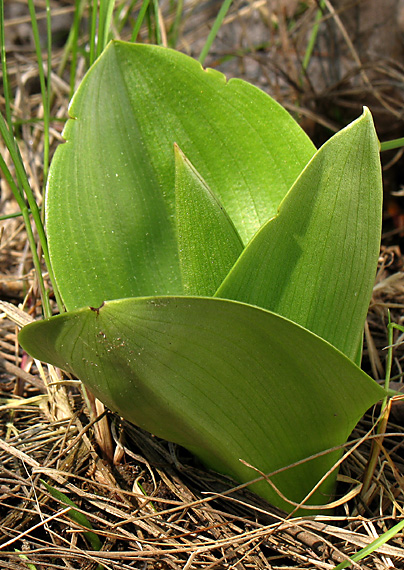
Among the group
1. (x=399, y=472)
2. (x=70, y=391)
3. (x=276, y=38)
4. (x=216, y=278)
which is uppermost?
(x=276, y=38)

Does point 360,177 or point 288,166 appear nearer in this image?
point 360,177

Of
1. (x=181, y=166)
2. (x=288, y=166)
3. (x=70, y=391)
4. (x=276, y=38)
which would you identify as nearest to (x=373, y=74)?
(x=276, y=38)

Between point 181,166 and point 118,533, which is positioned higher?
point 181,166

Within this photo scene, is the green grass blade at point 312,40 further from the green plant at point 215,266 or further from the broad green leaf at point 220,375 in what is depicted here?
the broad green leaf at point 220,375

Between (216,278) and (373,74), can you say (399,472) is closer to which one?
(216,278)

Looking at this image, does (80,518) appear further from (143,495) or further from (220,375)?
(220,375)

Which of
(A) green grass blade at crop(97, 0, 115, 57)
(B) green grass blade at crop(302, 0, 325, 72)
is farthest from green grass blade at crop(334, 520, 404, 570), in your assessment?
(B) green grass blade at crop(302, 0, 325, 72)
